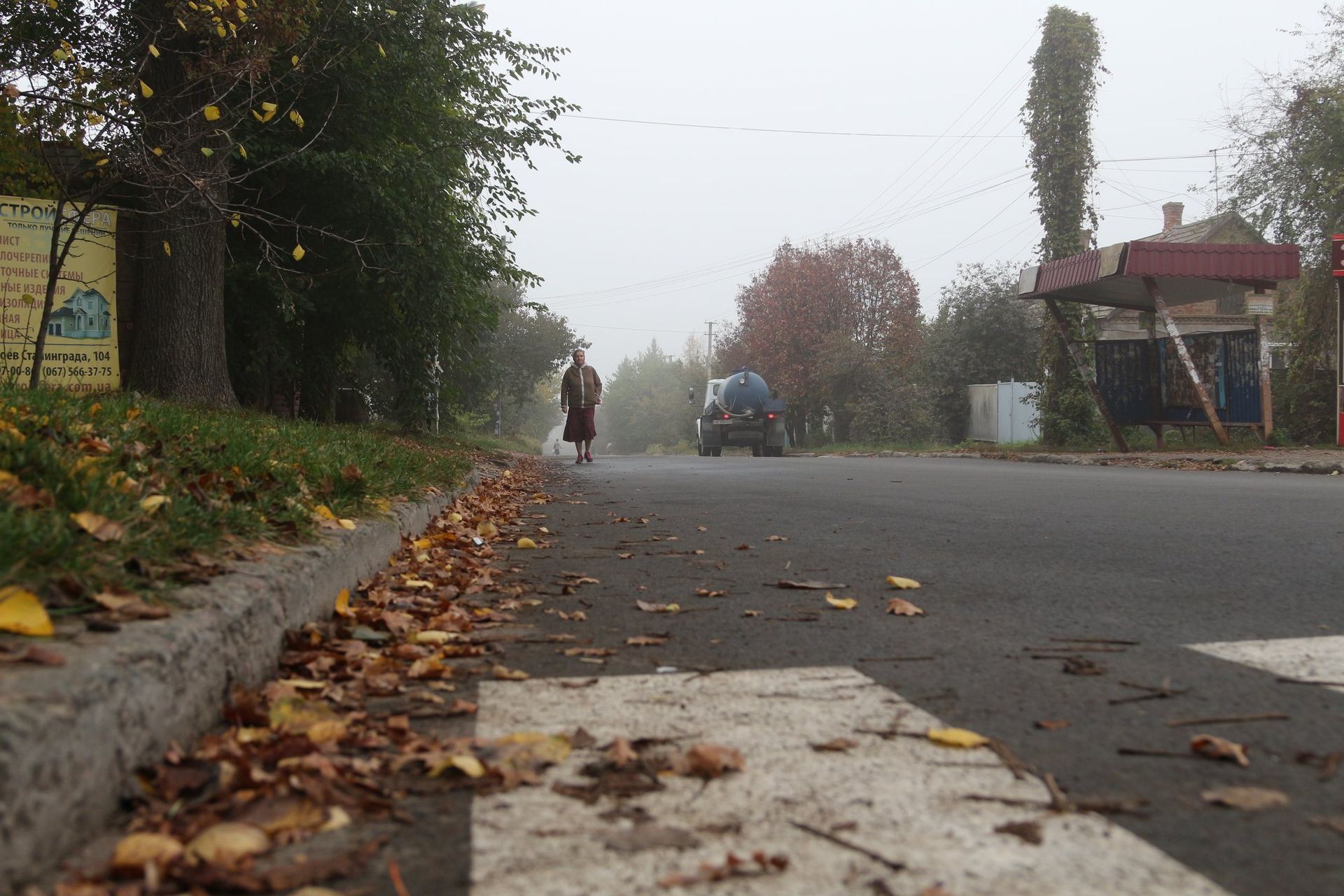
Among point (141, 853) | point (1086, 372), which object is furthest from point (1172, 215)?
point (141, 853)

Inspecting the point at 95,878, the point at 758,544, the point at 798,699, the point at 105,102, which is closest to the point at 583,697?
the point at 798,699

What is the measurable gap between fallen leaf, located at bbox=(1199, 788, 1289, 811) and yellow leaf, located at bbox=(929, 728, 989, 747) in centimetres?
44

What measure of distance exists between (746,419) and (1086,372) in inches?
546

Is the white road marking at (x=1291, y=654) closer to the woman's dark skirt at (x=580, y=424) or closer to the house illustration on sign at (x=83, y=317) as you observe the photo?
the house illustration on sign at (x=83, y=317)

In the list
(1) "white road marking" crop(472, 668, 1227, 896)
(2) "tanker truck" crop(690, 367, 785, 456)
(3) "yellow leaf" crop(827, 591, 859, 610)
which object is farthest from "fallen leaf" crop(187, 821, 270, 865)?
(2) "tanker truck" crop(690, 367, 785, 456)

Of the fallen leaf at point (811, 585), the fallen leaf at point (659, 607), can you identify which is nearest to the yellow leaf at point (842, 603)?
the fallen leaf at point (811, 585)

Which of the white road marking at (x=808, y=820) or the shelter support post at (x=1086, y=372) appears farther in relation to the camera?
the shelter support post at (x=1086, y=372)

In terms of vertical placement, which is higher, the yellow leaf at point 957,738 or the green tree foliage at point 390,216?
the green tree foliage at point 390,216

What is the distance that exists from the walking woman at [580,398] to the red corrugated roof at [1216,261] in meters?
8.69

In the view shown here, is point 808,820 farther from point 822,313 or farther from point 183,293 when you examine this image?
point 822,313

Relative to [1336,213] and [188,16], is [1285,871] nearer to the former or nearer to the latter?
[188,16]

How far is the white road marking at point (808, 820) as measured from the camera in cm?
160

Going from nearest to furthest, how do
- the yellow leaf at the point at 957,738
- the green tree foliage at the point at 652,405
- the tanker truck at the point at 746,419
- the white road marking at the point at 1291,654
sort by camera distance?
1. the yellow leaf at the point at 957,738
2. the white road marking at the point at 1291,654
3. the tanker truck at the point at 746,419
4. the green tree foliage at the point at 652,405

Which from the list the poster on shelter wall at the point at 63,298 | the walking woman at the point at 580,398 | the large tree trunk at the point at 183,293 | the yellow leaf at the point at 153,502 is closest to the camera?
the yellow leaf at the point at 153,502
